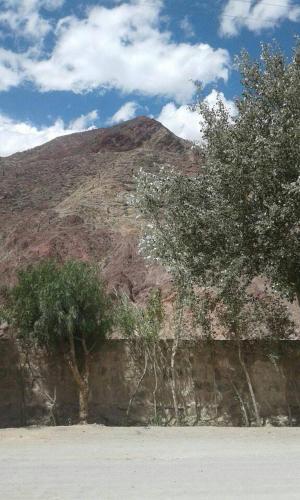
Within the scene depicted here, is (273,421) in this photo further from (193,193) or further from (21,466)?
(21,466)

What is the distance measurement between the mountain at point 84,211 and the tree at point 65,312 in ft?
17.6

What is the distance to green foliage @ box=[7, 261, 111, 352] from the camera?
1511 cm

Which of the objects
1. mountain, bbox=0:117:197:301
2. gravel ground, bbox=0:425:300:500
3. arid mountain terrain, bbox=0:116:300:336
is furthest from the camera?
mountain, bbox=0:117:197:301

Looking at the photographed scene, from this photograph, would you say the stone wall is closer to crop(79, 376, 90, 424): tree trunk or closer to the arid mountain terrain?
crop(79, 376, 90, 424): tree trunk

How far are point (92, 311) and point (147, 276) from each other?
47.8ft

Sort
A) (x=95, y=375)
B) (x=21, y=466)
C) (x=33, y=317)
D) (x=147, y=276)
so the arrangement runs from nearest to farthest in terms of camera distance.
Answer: (x=21, y=466) → (x=33, y=317) → (x=95, y=375) → (x=147, y=276)

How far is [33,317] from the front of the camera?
15422mm

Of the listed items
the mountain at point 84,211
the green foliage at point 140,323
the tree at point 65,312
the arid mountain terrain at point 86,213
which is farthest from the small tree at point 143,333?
the mountain at point 84,211

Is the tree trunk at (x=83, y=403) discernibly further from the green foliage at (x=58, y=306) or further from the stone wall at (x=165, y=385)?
the green foliage at (x=58, y=306)

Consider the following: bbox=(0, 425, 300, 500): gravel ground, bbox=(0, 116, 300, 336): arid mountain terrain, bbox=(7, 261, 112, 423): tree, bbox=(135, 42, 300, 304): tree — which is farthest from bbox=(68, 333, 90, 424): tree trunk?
bbox=(0, 116, 300, 336): arid mountain terrain

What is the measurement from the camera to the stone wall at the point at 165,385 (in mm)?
16141

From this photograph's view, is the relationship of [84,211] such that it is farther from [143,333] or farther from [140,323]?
[143,333]

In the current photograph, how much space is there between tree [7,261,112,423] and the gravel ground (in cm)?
228

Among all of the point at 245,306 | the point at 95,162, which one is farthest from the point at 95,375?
the point at 95,162
